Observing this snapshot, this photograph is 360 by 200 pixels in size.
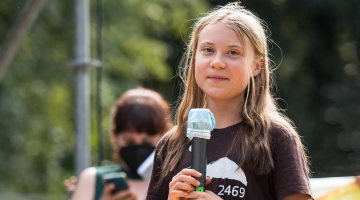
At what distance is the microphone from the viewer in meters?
1.72

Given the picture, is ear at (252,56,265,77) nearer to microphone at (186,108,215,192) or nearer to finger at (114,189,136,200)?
microphone at (186,108,215,192)

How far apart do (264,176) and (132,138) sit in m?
1.33

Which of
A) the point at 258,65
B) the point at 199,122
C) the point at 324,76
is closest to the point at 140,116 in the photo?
the point at 324,76

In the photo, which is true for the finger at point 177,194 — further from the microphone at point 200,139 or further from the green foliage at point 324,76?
the green foliage at point 324,76

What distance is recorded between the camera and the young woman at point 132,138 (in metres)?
2.99

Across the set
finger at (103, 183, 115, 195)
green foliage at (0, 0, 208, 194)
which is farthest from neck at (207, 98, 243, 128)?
green foliage at (0, 0, 208, 194)

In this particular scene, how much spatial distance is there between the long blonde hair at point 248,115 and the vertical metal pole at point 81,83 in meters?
1.73

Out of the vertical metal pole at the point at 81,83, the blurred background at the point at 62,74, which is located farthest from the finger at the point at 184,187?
the blurred background at the point at 62,74

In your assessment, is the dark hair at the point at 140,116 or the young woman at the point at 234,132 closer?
the young woman at the point at 234,132

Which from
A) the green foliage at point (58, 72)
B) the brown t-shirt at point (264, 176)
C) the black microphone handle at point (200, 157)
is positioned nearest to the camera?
the black microphone handle at point (200, 157)

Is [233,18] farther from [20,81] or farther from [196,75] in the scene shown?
[20,81]

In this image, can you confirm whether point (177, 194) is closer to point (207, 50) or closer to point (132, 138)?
point (207, 50)

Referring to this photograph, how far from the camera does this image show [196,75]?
202 centimetres

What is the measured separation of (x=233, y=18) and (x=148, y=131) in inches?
46.8
